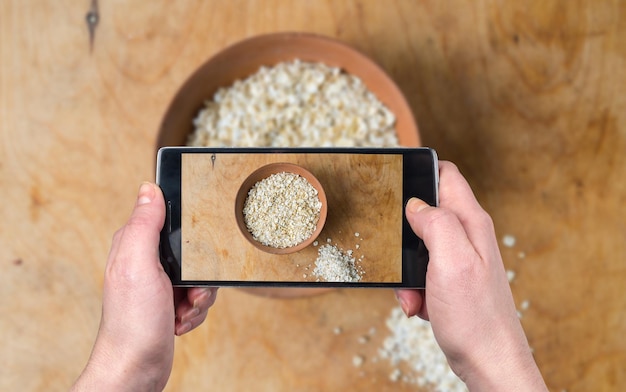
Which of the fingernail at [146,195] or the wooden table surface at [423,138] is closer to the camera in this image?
the fingernail at [146,195]

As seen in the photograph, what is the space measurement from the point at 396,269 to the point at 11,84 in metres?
1.06

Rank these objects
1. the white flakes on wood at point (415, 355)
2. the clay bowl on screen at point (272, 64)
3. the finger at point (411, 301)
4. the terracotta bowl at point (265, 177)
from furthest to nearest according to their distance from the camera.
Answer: the white flakes on wood at point (415, 355)
the clay bowl on screen at point (272, 64)
the finger at point (411, 301)
the terracotta bowl at point (265, 177)

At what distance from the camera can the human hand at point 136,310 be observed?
33.6 inches

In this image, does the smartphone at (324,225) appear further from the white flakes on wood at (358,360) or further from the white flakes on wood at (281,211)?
the white flakes on wood at (358,360)

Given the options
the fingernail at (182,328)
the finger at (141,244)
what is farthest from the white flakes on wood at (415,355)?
the finger at (141,244)

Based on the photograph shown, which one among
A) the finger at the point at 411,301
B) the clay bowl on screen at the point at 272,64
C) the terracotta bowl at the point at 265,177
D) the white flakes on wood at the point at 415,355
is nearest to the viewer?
the terracotta bowl at the point at 265,177

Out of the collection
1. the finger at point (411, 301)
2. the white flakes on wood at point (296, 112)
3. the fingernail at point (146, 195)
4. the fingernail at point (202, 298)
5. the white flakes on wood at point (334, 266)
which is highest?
the white flakes on wood at point (296, 112)

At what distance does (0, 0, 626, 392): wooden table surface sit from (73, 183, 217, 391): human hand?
0.37m

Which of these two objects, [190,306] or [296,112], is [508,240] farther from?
[190,306]

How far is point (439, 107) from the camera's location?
128 centimetres

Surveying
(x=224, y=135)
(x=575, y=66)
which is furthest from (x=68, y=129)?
(x=575, y=66)

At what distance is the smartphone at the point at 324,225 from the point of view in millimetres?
894

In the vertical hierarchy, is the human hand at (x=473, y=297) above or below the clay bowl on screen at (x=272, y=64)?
below

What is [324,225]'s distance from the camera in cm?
89
